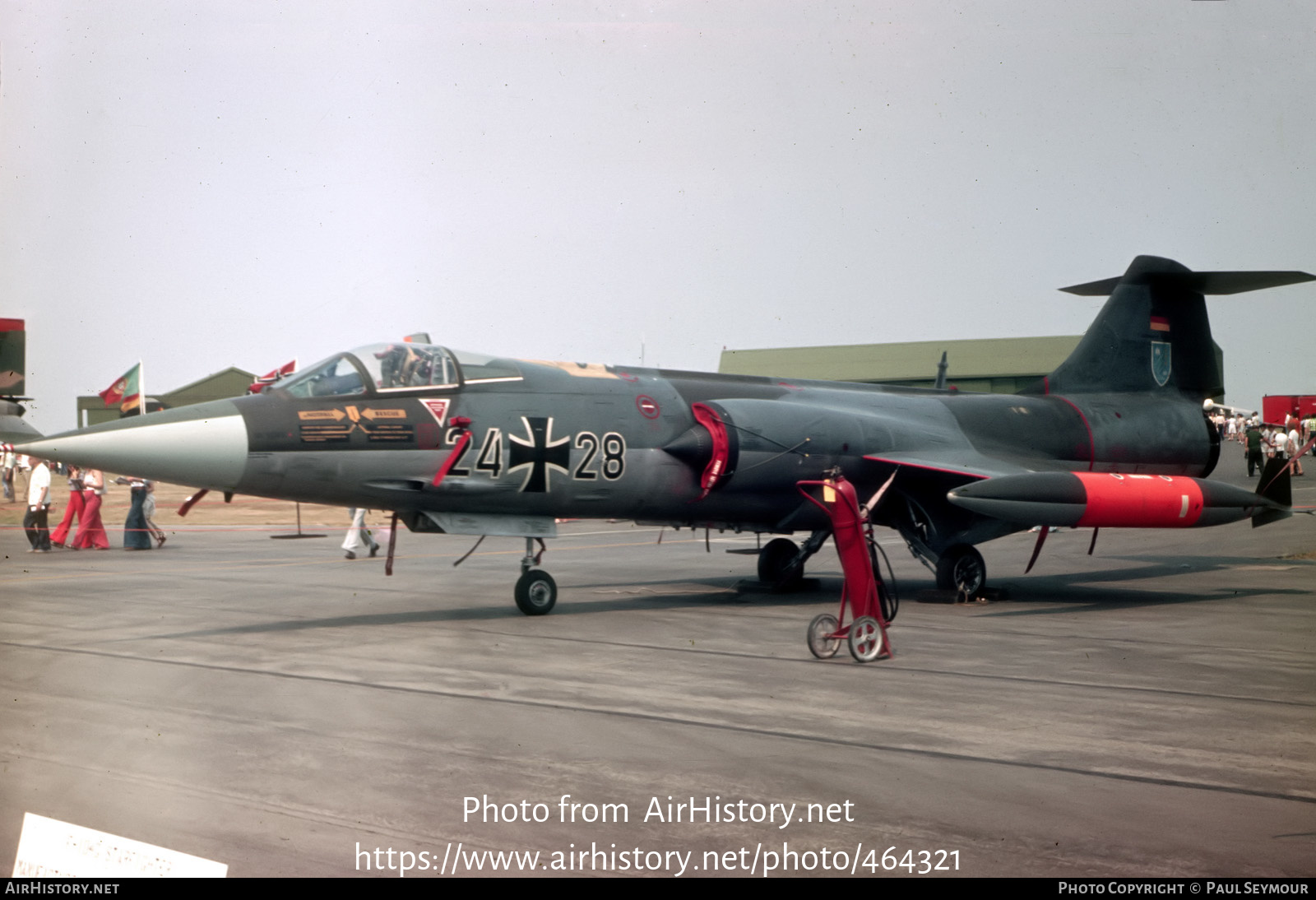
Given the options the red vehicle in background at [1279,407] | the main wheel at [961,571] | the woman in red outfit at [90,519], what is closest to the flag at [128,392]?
the woman in red outfit at [90,519]

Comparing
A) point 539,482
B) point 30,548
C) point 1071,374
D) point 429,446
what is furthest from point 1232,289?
point 30,548

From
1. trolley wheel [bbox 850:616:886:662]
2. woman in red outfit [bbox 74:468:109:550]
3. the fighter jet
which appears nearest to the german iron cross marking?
the fighter jet

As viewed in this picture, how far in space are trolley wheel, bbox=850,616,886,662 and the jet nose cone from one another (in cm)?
626

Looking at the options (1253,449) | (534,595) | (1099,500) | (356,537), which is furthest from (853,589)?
(1253,449)

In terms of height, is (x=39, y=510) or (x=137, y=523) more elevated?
(x=39, y=510)

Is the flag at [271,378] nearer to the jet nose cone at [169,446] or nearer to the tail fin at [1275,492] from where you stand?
the jet nose cone at [169,446]

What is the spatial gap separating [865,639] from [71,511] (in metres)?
21.5

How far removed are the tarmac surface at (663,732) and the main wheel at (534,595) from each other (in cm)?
30

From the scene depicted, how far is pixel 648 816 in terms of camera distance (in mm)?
5668

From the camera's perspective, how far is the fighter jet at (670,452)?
12.0 m

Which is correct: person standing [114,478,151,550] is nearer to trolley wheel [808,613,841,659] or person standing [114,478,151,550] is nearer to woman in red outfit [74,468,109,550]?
woman in red outfit [74,468,109,550]

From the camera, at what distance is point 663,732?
7668 millimetres

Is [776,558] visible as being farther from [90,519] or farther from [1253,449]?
[1253,449]
